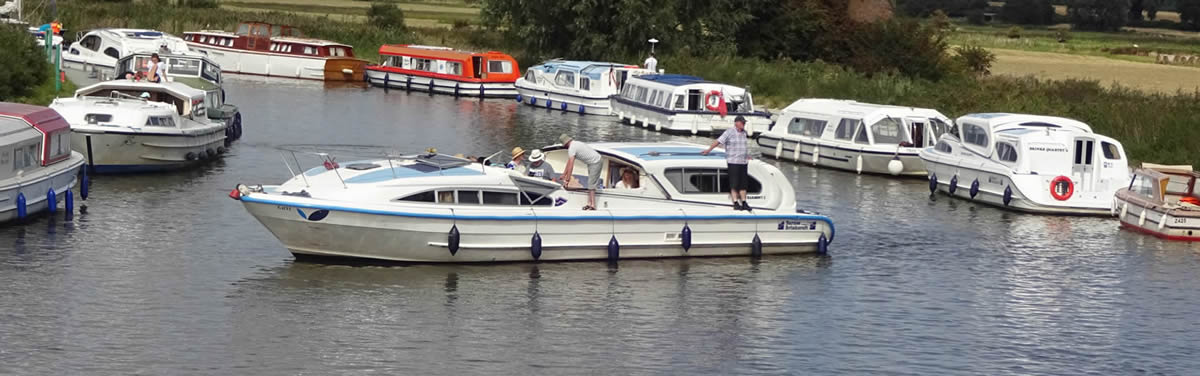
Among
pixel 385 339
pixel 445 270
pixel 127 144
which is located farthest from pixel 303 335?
pixel 127 144

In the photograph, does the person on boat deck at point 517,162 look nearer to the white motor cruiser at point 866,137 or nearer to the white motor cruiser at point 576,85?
the white motor cruiser at point 866,137

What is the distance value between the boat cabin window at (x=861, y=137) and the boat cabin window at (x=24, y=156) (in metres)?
27.5

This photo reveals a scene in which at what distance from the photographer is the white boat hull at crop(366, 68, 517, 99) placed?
83.5 m

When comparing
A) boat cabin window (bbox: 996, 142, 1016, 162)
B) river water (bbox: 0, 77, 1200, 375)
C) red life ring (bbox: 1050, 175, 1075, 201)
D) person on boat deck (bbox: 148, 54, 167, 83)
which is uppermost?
person on boat deck (bbox: 148, 54, 167, 83)

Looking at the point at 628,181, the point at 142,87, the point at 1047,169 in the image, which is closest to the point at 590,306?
the point at 628,181

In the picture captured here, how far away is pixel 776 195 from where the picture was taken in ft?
117

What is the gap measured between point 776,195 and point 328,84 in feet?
185

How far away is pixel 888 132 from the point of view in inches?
2120

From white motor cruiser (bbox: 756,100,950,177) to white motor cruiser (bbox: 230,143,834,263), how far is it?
57.6ft

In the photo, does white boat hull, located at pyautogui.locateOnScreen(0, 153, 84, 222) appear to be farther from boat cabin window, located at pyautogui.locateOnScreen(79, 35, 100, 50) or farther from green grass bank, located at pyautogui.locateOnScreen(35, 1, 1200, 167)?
boat cabin window, located at pyautogui.locateOnScreen(79, 35, 100, 50)

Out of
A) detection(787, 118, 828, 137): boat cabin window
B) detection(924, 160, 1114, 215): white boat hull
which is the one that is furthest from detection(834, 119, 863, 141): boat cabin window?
detection(924, 160, 1114, 215): white boat hull

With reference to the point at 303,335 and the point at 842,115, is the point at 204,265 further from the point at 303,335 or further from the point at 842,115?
the point at 842,115

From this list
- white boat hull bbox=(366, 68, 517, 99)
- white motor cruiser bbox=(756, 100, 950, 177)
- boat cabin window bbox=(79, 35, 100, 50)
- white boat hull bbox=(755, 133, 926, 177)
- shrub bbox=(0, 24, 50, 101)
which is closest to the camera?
white boat hull bbox=(755, 133, 926, 177)

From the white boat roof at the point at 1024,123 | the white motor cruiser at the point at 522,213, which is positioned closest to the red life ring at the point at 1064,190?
the white boat roof at the point at 1024,123
